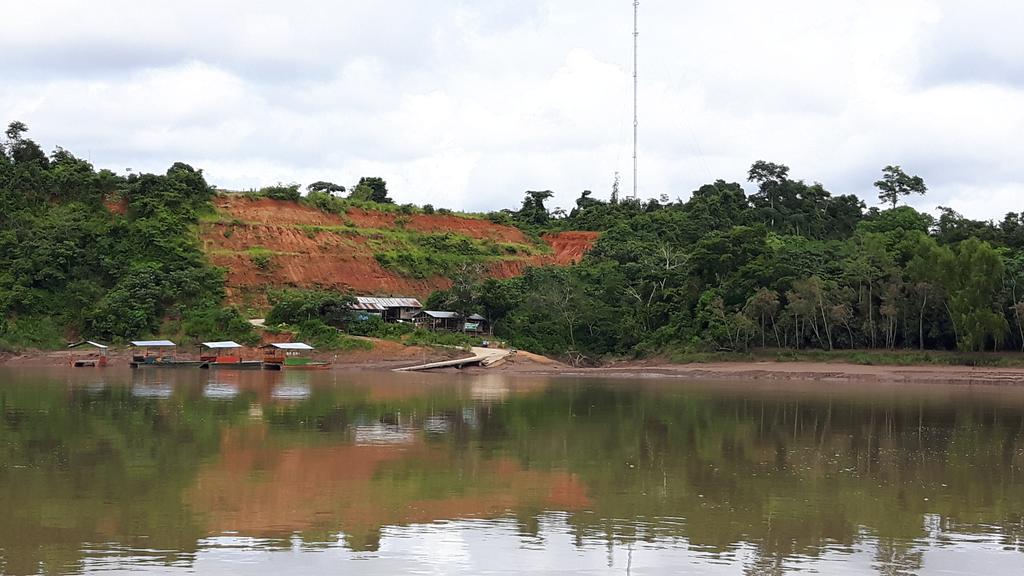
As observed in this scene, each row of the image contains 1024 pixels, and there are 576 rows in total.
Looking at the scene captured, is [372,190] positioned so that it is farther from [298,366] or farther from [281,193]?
[298,366]

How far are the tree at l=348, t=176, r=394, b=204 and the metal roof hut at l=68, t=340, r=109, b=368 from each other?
34.8m

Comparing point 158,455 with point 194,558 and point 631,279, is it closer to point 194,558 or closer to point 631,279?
point 194,558

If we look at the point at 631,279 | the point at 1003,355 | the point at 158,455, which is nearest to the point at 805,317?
the point at 1003,355

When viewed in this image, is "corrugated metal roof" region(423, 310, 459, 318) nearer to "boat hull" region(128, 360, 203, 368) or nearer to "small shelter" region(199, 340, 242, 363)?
"small shelter" region(199, 340, 242, 363)

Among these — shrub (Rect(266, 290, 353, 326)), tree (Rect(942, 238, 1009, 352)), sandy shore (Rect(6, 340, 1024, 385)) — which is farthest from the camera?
shrub (Rect(266, 290, 353, 326))

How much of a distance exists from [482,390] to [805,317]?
21246 mm

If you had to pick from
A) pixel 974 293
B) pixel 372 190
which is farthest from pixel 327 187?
pixel 974 293

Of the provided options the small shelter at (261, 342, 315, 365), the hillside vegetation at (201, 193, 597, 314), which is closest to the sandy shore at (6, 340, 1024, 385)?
the small shelter at (261, 342, 315, 365)

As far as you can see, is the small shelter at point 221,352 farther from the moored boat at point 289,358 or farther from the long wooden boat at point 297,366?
the long wooden boat at point 297,366

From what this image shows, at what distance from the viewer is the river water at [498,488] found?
44.1 ft

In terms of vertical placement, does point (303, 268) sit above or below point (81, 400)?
above

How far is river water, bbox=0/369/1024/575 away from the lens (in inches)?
530

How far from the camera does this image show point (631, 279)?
71.9 m

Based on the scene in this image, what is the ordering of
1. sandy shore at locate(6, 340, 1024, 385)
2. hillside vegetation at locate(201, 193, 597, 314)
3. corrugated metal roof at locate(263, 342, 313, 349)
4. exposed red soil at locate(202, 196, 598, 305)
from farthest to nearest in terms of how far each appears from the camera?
hillside vegetation at locate(201, 193, 597, 314) < exposed red soil at locate(202, 196, 598, 305) < corrugated metal roof at locate(263, 342, 313, 349) < sandy shore at locate(6, 340, 1024, 385)
